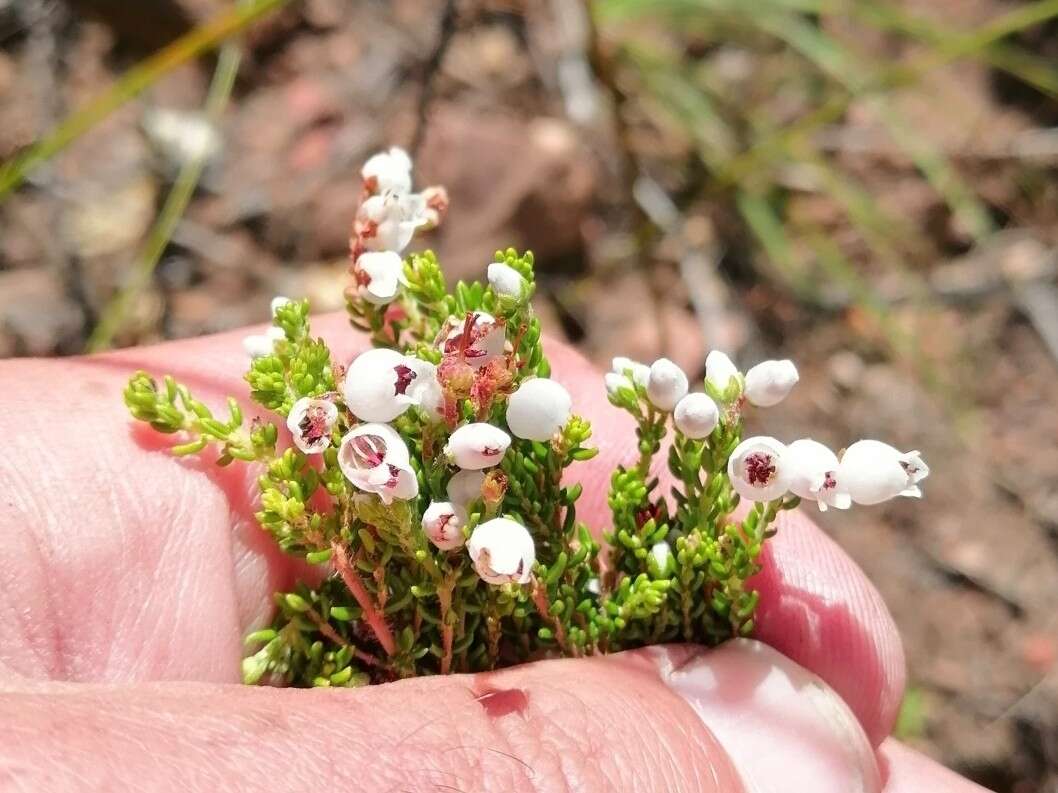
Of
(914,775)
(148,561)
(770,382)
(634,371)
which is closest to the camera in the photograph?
(770,382)

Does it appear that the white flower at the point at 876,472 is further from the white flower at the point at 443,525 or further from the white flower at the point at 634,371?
the white flower at the point at 443,525

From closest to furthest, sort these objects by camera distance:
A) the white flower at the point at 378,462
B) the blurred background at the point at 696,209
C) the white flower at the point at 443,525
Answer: the white flower at the point at 378,462, the white flower at the point at 443,525, the blurred background at the point at 696,209

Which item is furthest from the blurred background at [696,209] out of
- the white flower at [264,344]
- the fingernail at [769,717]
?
the white flower at [264,344]

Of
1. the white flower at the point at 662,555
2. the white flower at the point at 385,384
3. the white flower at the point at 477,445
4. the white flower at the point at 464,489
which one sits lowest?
the white flower at the point at 662,555

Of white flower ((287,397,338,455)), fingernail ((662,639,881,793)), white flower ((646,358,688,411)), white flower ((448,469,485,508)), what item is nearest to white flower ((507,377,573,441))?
white flower ((448,469,485,508))

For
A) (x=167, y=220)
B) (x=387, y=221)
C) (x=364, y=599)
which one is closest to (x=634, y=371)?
(x=387, y=221)

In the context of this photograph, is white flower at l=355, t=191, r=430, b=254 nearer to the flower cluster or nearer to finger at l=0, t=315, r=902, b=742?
the flower cluster

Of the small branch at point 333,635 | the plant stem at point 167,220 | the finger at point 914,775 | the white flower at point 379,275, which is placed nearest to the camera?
the white flower at point 379,275

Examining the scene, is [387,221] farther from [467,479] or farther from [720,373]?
[720,373]
